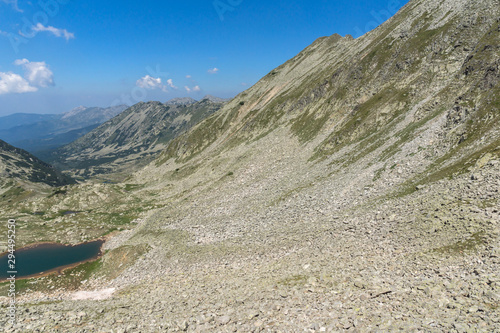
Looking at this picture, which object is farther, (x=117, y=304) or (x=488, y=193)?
(x=117, y=304)

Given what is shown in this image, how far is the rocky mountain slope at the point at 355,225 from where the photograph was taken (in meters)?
19.1

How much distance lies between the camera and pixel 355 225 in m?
31.5

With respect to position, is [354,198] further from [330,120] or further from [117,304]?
[330,120]

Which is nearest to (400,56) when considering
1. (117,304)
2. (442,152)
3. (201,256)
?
(442,152)

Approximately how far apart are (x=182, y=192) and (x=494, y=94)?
8551 cm

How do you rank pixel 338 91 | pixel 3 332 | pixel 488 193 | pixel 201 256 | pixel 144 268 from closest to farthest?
pixel 3 332
pixel 488 193
pixel 201 256
pixel 144 268
pixel 338 91

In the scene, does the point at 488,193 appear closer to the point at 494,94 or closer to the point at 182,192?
the point at 494,94

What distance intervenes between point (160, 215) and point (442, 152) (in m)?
63.9

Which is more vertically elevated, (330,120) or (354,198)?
(330,120)

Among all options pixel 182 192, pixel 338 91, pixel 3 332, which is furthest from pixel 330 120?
pixel 3 332

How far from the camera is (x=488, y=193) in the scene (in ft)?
78.2

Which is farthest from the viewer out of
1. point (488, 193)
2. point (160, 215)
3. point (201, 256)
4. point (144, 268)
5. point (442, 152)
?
point (160, 215)

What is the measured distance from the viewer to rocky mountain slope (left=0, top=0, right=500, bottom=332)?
19.1m

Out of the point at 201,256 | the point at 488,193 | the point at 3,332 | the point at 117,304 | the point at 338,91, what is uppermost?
the point at 338,91
